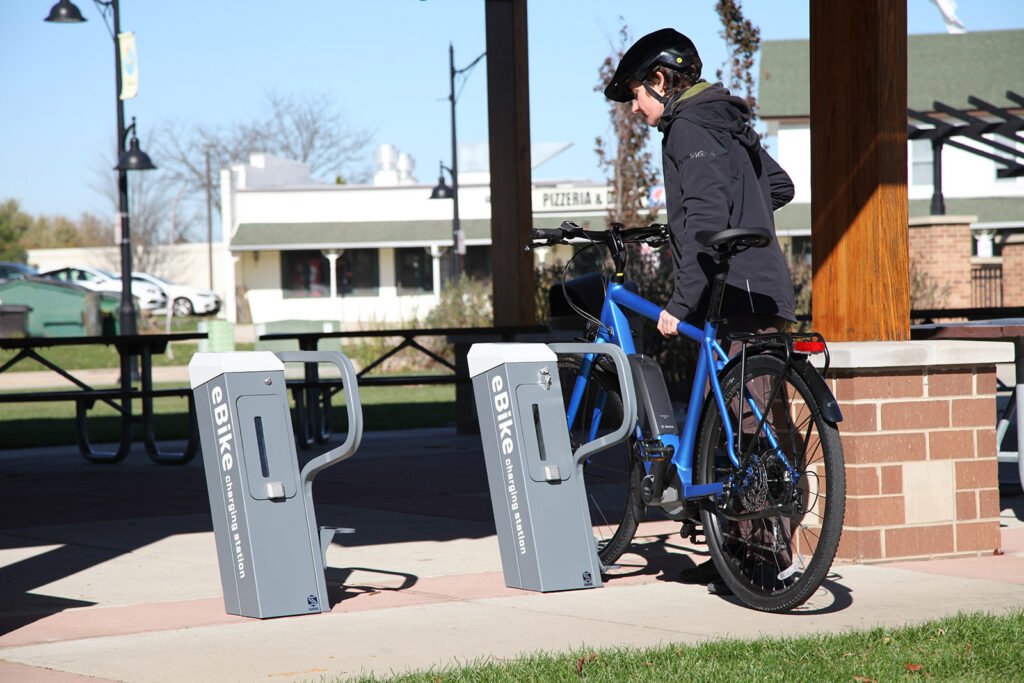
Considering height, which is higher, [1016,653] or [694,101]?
[694,101]

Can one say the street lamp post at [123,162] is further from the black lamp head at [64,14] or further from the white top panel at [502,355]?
the white top panel at [502,355]

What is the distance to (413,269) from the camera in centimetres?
4850

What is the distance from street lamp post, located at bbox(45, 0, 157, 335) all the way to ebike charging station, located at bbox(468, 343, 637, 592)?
20780mm

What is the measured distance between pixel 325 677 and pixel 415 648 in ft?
1.61

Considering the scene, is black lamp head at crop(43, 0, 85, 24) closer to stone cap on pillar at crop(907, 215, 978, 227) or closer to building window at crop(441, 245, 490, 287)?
stone cap on pillar at crop(907, 215, 978, 227)

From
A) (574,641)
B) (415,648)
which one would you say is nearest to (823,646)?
(574,641)

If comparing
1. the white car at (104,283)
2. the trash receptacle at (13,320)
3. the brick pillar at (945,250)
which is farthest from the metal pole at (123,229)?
the white car at (104,283)

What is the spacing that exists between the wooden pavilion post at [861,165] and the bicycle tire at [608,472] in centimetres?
113

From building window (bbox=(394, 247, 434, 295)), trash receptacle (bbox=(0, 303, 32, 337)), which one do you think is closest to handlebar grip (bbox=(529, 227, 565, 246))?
trash receptacle (bbox=(0, 303, 32, 337))

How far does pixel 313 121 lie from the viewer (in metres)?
80.1

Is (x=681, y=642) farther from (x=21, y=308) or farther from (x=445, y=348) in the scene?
(x=21, y=308)

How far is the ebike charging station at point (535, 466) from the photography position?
18.3ft

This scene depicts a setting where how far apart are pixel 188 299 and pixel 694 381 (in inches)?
1861

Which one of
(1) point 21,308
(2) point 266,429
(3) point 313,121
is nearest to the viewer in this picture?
(2) point 266,429
